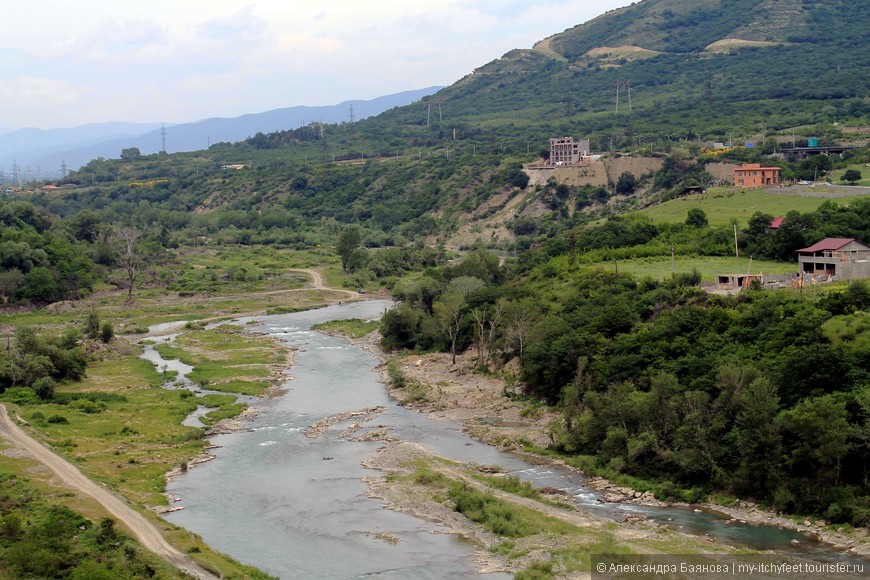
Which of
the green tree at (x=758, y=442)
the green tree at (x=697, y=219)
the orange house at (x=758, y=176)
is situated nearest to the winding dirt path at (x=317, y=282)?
the orange house at (x=758, y=176)

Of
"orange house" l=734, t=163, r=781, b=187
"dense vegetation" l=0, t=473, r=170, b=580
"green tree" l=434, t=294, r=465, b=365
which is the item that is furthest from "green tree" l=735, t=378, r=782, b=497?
"orange house" l=734, t=163, r=781, b=187

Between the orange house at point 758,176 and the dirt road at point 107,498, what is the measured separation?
5445 centimetres

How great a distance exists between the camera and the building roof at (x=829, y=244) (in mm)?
49375

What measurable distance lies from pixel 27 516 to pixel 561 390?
23.8 meters

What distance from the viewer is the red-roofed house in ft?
156

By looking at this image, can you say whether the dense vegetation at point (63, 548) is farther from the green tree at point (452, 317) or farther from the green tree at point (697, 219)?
the green tree at point (697, 219)

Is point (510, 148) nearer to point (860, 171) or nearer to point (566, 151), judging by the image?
point (566, 151)

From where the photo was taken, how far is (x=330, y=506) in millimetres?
35344

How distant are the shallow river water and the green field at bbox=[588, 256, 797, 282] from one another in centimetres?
1546

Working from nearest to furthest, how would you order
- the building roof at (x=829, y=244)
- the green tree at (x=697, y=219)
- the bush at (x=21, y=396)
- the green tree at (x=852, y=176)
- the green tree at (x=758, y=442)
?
1. the green tree at (x=758, y=442)
2. the bush at (x=21, y=396)
3. the building roof at (x=829, y=244)
4. the green tree at (x=697, y=219)
5. the green tree at (x=852, y=176)

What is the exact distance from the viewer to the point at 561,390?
Result: 4688 cm

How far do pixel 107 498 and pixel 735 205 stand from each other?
49.4 metres

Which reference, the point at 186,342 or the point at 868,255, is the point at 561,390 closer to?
the point at 868,255

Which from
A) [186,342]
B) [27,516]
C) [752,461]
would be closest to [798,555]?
[752,461]
